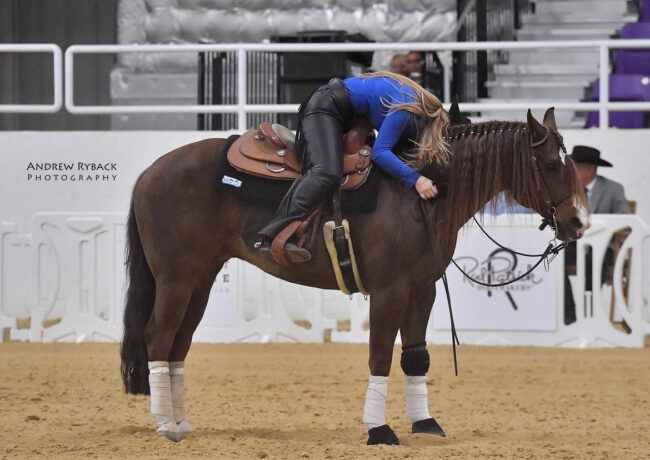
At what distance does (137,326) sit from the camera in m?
7.10

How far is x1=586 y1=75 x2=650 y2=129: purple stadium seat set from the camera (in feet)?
49.0

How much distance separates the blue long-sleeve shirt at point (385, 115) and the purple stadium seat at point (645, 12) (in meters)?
11.5

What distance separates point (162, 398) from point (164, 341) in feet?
1.11

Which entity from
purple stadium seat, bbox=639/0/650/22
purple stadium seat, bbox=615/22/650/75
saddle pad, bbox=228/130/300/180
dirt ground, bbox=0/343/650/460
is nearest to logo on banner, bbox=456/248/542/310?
dirt ground, bbox=0/343/650/460

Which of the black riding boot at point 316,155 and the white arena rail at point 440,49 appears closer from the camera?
the black riding boot at point 316,155

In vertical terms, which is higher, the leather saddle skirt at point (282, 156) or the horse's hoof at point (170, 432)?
the leather saddle skirt at point (282, 156)

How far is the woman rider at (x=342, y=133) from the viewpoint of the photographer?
259 inches

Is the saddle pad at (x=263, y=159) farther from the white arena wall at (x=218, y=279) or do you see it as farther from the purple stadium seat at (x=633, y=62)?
the purple stadium seat at (x=633, y=62)

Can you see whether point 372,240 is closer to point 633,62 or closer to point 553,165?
point 553,165

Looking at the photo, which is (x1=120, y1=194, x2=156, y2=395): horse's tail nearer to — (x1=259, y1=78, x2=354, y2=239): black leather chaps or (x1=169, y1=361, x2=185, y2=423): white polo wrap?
(x1=169, y1=361, x2=185, y2=423): white polo wrap

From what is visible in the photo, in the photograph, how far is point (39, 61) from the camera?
18.6 meters

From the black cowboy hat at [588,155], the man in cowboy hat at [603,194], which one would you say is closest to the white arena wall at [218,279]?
the man in cowboy hat at [603,194]

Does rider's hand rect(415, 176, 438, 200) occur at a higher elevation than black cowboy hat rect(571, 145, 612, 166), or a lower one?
lower

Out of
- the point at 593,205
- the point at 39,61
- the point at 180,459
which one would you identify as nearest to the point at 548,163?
the point at 180,459
